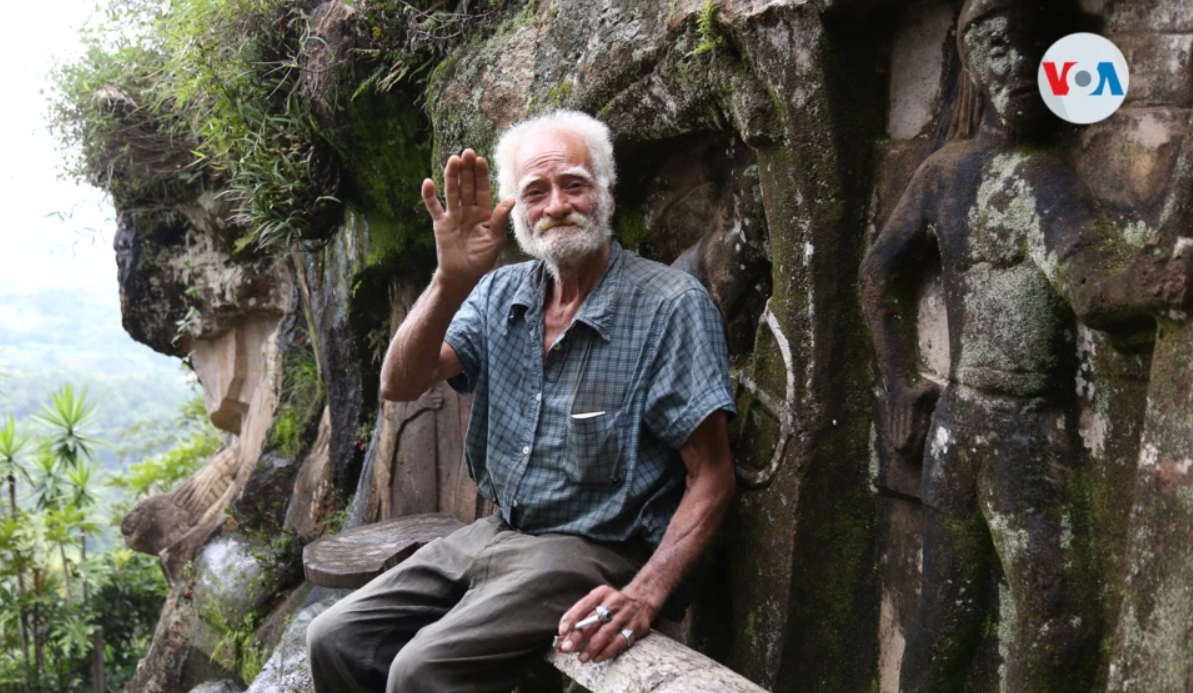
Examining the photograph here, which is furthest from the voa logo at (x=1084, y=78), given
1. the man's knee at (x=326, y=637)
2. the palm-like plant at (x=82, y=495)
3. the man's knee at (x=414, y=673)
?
the palm-like plant at (x=82, y=495)

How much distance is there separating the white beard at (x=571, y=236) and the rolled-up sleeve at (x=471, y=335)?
310 mm

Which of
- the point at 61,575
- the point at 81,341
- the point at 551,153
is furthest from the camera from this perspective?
the point at 81,341

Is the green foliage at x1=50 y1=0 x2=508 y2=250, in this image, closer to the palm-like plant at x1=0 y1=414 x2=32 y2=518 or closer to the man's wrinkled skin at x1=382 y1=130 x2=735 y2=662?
the man's wrinkled skin at x1=382 y1=130 x2=735 y2=662

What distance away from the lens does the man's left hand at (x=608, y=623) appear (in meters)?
2.57

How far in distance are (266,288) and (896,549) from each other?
19.8ft

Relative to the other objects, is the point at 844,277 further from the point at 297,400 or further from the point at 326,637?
the point at 297,400

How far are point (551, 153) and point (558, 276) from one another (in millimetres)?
362

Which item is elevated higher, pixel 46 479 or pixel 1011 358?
pixel 1011 358

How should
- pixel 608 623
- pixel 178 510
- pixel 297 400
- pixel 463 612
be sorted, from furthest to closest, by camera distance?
pixel 178 510 < pixel 297 400 < pixel 463 612 < pixel 608 623

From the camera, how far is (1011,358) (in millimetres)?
2244

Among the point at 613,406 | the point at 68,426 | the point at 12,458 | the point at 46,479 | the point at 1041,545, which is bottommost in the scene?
the point at 46,479

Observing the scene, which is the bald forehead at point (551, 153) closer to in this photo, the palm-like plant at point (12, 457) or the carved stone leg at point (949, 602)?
the carved stone leg at point (949, 602)

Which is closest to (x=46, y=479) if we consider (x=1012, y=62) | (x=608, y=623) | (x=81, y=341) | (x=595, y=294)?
(x=595, y=294)

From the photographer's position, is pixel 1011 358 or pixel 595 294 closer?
pixel 1011 358
